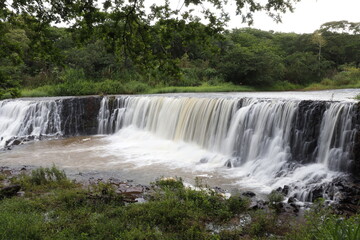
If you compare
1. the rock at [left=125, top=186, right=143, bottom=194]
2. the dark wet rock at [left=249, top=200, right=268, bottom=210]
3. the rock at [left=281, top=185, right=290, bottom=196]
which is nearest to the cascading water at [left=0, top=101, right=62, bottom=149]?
the rock at [left=125, top=186, right=143, bottom=194]

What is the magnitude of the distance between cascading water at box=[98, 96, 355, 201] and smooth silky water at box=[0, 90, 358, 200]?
0.09ft

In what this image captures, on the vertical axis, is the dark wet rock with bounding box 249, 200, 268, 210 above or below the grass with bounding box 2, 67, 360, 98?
below

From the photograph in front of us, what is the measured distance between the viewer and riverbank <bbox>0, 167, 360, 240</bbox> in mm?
4703

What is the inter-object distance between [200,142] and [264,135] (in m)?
3.24

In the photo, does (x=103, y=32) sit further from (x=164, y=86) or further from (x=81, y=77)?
(x=81, y=77)

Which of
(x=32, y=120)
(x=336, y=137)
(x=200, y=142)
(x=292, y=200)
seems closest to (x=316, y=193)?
(x=292, y=200)

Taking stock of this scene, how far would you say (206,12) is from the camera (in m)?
5.02

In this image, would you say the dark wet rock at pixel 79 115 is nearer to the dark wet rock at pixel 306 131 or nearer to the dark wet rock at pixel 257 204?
the dark wet rock at pixel 306 131

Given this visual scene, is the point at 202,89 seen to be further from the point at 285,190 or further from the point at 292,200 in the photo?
the point at 292,200

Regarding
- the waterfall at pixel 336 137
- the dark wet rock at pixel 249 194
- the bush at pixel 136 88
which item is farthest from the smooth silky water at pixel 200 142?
the bush at pixel 136 88

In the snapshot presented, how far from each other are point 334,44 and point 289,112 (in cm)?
2553

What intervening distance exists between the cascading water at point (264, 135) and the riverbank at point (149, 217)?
6.93ft

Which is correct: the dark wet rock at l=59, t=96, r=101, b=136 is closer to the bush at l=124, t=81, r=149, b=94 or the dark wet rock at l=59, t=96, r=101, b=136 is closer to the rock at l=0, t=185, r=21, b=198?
the bush at l=124, t=81, r=149, b=94

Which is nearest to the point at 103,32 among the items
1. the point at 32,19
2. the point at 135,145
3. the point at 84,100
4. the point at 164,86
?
the point at 32,19
